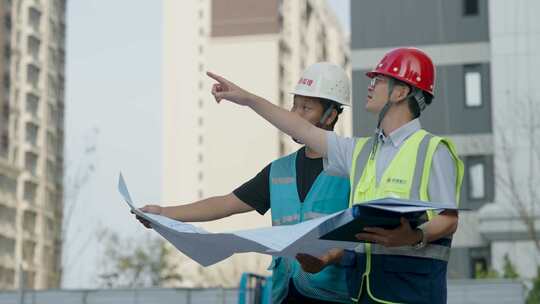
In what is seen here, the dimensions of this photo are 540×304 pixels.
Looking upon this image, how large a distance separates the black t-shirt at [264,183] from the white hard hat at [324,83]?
27 centimetres

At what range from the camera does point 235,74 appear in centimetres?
9500

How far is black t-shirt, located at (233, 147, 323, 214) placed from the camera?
623 centimetres

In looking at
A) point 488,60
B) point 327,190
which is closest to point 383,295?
point 327,190

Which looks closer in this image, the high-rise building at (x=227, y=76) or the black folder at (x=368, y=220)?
the black folder at (x=368, y=220)

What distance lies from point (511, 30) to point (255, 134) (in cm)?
6066

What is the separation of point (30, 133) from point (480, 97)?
58.0 metres

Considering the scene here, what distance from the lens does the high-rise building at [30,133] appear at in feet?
273

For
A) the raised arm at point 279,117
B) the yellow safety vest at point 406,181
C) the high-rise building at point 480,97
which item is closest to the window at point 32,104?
the high-rise building at point 480,97

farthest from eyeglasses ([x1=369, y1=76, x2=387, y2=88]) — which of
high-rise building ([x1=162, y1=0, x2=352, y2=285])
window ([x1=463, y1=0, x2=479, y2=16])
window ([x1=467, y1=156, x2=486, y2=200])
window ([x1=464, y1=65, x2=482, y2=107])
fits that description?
high-rise building ([x1=162, y1=0, x2=352, y2=285])

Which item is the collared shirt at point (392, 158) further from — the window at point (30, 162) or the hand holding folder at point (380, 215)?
the window at point (30, 162)

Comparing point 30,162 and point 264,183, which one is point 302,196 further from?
point 30,162

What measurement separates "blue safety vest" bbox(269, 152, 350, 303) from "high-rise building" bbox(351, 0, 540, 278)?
24.8m

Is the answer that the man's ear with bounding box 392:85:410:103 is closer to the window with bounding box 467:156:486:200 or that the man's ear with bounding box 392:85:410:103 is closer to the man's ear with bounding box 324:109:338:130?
the man's ear with bounding box 324:109:338:130

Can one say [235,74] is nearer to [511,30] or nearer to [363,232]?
[511,30]
